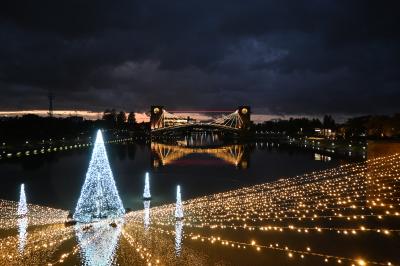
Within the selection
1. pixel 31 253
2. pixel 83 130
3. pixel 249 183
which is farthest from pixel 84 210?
pixel 83 130

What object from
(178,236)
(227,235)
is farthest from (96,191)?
(227,235)

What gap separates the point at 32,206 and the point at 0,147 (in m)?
22.6

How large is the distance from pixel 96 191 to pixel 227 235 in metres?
3.51

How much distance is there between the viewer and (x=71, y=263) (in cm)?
816

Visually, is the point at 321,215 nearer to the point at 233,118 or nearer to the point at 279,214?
the point at 279,214

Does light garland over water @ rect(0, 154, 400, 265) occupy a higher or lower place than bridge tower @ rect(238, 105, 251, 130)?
lower

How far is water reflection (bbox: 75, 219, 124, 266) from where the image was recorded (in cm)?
834

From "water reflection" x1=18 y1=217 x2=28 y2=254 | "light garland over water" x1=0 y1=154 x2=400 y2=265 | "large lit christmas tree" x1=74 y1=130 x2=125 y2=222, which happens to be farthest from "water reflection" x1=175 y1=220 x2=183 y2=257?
"water reflection" x1=18 y1=217 x2=28 y2=254

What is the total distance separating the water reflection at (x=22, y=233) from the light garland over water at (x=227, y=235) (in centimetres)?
4

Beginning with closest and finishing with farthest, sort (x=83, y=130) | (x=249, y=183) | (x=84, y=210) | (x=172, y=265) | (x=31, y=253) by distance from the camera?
1. (x=172, y=265)
2. (x=31, y=253)
3. (x=84, y=210)
4. (x=249, y=183)
5. (x=83, y=130)

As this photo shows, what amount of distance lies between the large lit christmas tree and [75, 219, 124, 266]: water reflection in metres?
0.29

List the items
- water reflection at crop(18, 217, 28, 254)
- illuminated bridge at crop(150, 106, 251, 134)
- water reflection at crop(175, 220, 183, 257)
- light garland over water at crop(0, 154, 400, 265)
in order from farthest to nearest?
illuminated bridge at crop(150, 106, 251, 134), water reflection at crop(18, 217, 28, 254), water reflection at crop(175, 220, 183, 257), light garland over water at crop(0, 154, 400, 265)

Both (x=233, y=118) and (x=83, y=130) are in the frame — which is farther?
(x=233, y=118)

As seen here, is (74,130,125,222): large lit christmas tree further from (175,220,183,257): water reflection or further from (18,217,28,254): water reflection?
(175,220,183,257): water reflection
